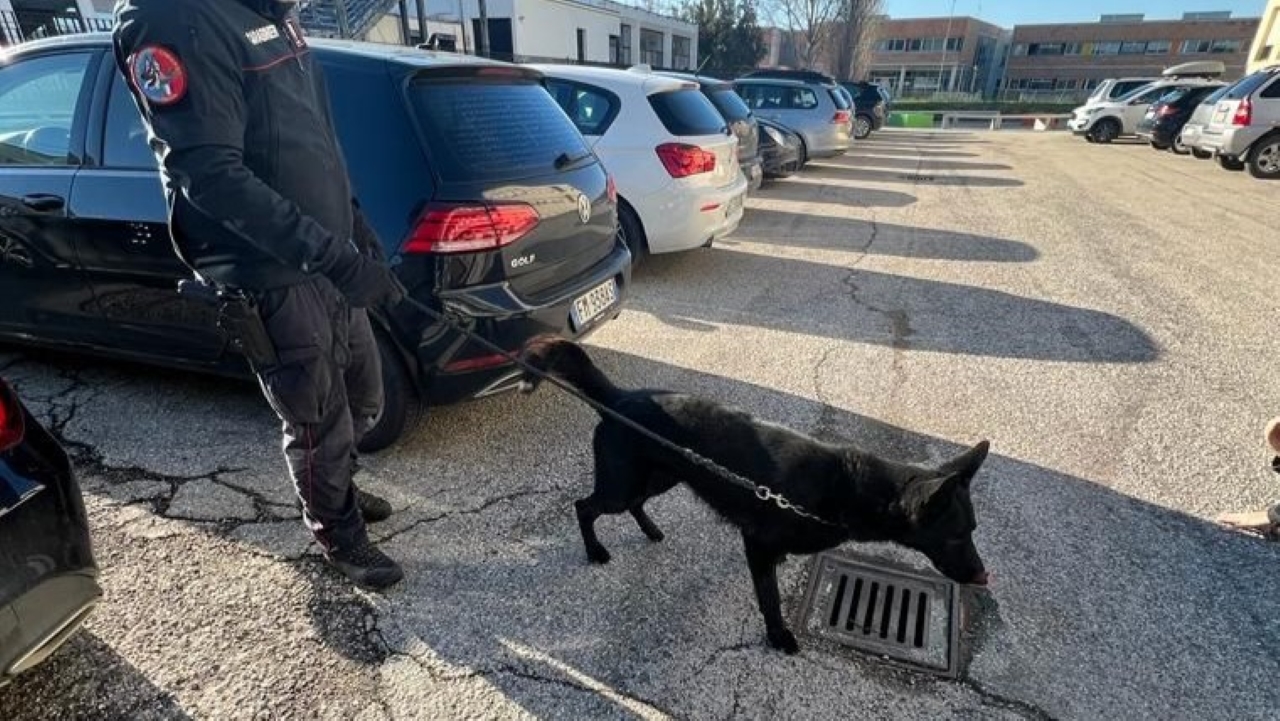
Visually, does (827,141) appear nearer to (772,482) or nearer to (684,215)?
(684,215)

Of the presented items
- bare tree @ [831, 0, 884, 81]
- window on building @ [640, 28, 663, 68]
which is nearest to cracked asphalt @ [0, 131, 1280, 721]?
window on building @ [640, 28, 663, 68]

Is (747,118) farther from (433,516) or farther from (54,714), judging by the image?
(54,714)

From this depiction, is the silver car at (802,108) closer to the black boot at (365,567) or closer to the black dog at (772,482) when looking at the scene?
the black dog at (772,482)

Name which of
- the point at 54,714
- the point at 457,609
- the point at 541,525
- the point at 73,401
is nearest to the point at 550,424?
the point at 541,525

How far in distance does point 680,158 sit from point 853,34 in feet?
154

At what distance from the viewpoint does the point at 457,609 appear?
7.50 ft

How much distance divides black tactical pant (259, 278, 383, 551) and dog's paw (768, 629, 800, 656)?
150 centimetres

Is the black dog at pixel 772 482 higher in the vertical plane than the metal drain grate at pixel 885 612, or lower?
higher

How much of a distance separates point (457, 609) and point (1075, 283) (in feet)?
20.3

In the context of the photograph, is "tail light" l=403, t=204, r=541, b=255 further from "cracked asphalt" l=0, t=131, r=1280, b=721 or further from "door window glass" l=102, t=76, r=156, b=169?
"door window glass" l=102, t=76, r=156, b=169

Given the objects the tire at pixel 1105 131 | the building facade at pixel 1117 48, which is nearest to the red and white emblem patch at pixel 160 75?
the tire at pixel 1105 131

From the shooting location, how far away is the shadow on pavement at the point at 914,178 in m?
12.4

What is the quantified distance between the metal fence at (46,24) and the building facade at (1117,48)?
79.0 m

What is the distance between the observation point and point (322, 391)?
2.13 metres
